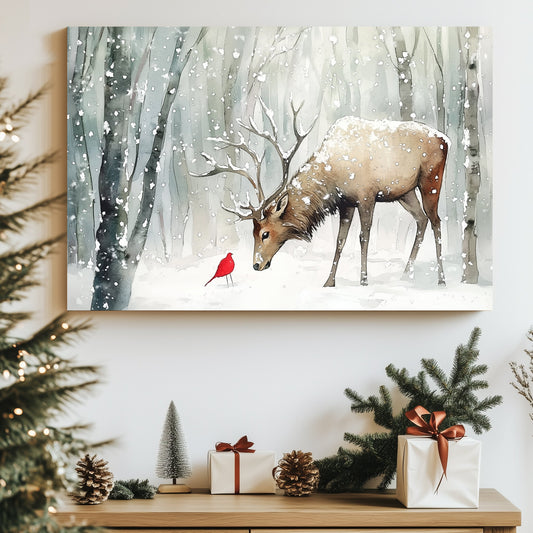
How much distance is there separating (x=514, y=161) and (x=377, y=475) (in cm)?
109

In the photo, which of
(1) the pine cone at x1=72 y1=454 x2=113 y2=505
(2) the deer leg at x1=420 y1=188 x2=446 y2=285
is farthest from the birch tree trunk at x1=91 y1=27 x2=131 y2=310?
(2) the deer leg at x1=420 y1=188 x2=446 y2=285

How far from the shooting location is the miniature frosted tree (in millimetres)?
2389

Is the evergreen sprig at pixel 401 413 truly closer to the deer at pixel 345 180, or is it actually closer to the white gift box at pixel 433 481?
the white gift box at pixel 433 481

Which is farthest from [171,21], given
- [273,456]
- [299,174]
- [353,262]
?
[273,456]

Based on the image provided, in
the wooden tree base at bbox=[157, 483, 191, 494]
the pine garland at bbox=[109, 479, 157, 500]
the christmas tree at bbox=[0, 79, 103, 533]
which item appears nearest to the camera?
the christmas tree at bbox=[0, 79, 103, 533]

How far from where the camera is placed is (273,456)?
7.64 ft

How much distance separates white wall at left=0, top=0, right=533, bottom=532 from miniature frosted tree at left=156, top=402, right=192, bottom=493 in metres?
0.06

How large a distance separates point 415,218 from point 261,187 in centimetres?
50

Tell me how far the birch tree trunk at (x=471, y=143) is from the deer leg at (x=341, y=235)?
36 centimetres

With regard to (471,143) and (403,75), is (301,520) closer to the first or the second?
(471,143)

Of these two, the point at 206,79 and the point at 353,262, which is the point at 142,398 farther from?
the point at 206,79

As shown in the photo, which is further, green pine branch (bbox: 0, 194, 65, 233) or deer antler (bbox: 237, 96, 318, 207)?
deer antler (bbox: 237, 96, 318, 207)

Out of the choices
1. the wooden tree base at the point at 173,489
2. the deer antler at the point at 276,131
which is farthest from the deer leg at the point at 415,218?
the wooden tree base at the point at 173,489

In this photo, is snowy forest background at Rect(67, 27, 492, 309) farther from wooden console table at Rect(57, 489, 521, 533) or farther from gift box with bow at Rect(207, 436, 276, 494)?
wooden console table at Rect(57, 489, 521, 533)
